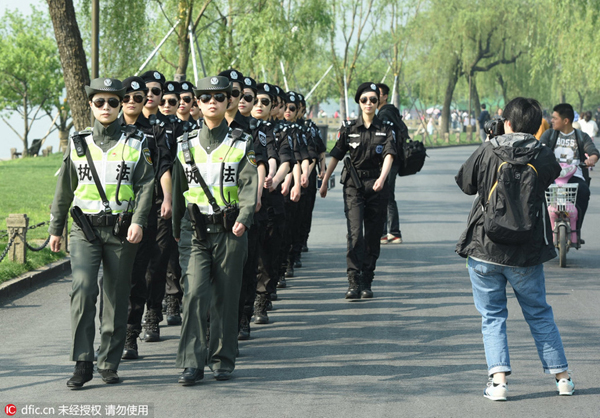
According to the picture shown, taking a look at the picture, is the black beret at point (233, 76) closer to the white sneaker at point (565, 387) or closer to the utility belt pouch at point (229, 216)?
the utility belt pouch at point (229, 216)

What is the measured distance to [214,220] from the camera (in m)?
6.02

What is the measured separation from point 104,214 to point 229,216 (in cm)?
83

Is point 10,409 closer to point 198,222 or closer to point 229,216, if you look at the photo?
point 198,222

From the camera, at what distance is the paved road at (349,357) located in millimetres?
5484

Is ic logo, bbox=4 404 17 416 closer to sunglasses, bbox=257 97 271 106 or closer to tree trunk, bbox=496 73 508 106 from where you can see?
sunglasses, bbox=257 97 271 106

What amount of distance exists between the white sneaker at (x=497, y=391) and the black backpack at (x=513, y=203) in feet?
2.91

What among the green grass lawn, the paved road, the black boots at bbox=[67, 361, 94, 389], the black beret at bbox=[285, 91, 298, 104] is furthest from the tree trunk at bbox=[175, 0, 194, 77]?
the black boots at bbox=[67, 361, 94, 389]

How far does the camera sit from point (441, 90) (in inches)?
2042

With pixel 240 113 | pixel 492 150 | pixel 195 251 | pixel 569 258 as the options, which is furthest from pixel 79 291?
pixel 569 258

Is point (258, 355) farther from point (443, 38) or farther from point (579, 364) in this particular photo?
point (443, 38)

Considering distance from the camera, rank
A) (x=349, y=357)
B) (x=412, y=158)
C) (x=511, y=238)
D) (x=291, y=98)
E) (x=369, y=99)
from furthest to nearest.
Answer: (x=291, y=98)
(x=412, y=158)
(x=369, y=99)
(x=349, y=357)
(x=511, y=238)

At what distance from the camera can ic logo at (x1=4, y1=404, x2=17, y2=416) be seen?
17.3 ft

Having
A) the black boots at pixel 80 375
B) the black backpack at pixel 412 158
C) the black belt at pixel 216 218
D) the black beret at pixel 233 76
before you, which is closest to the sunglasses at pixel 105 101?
the black belt at pixel 216 218

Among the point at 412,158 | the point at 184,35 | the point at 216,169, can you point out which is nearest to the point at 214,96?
the point at 216,169
